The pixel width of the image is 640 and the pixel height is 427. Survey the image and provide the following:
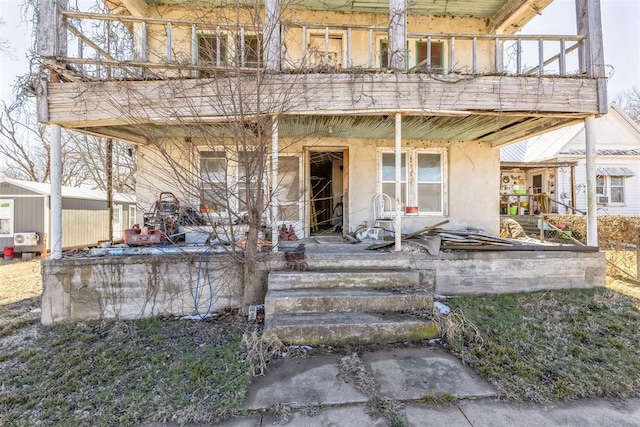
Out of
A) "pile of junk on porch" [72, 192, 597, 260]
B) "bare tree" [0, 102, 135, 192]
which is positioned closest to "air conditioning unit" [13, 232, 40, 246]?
"bare tree" [0, 102, 135, 192]

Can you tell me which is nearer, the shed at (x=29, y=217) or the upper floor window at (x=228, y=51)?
the upper floor window at (x=228, y=51)

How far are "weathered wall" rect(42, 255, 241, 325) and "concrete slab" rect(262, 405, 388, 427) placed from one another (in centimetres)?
246

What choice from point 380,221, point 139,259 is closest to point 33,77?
point 139,259

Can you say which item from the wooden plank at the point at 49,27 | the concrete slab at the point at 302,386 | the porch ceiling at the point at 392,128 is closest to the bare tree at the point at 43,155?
the porch ceiling at the point at 392,128

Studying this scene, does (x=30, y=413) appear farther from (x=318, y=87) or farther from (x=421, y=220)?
(x=421, y=220)

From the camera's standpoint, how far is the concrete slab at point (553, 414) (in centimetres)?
236

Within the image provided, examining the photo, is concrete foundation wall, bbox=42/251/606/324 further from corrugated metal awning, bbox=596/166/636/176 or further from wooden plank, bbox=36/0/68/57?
corrugated metal awning, bbox=596/166/636/176

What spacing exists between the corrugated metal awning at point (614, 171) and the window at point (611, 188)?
10.2 inches

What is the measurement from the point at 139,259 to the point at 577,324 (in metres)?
6.05

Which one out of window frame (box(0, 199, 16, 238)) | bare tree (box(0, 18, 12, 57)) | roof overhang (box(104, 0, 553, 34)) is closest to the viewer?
roof overhang (box(104, 0, 553, 34))

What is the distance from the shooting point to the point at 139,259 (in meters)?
4.53

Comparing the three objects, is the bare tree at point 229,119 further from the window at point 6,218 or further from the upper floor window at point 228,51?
the window at point 6,218

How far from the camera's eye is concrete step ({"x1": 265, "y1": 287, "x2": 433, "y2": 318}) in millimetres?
3820

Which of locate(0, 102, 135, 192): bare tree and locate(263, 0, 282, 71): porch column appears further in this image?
locate(0, 102, 135, 192): bare tree
